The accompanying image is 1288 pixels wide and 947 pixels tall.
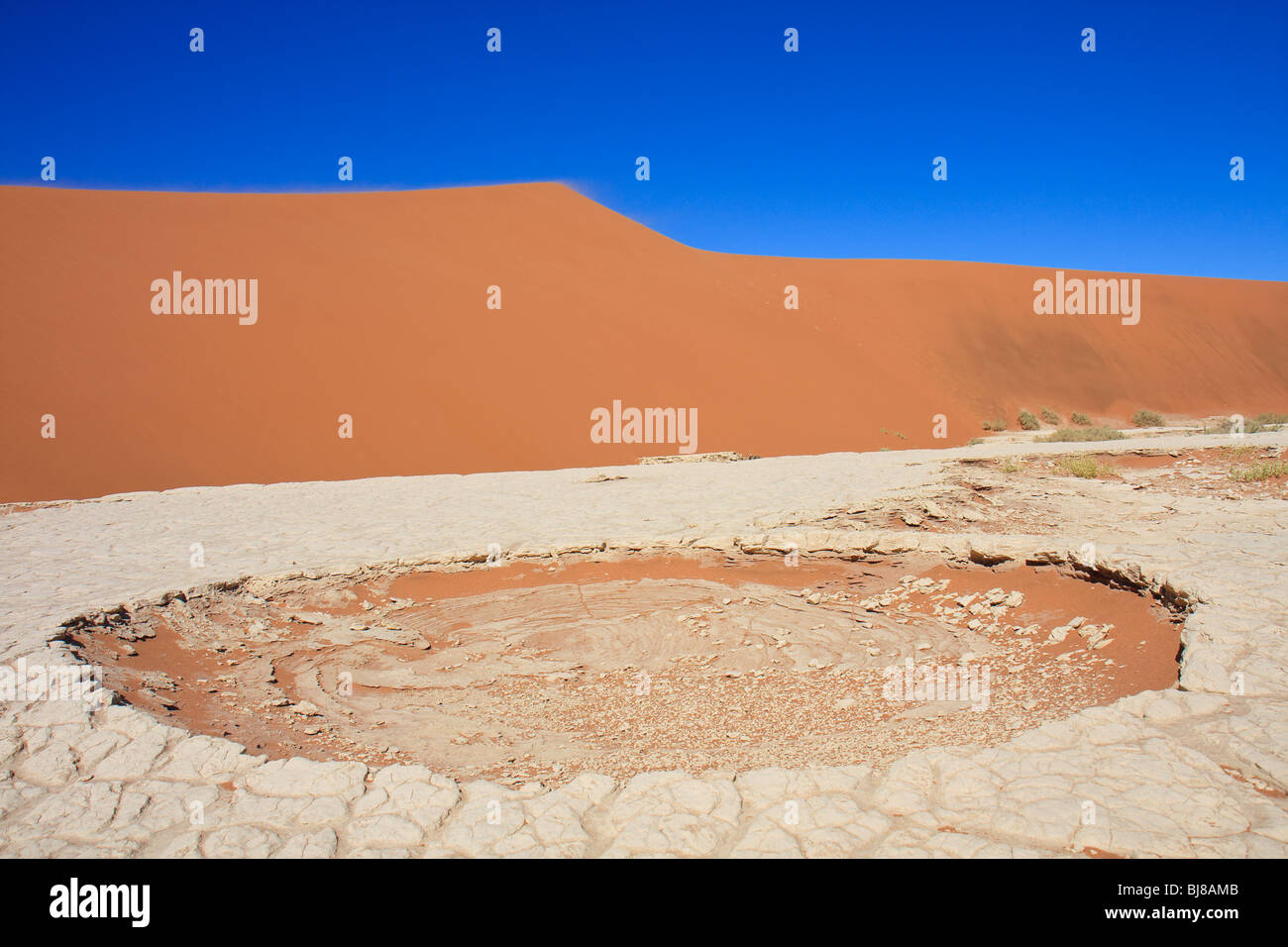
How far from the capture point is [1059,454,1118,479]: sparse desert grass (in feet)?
30.6

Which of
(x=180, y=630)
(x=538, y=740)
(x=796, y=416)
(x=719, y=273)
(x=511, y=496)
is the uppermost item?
(x=719, y=273)

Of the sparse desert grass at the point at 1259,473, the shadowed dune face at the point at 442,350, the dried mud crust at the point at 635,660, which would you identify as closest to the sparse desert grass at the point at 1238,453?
the sparse desert grass at the point at 1259,473

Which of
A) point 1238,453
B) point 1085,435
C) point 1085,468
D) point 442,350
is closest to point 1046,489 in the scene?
point 1085,468

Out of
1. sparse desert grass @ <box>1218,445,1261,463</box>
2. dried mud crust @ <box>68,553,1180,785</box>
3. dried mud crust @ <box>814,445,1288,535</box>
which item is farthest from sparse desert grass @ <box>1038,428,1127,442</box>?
dried mud crust @ <box>68,553,1180,785</box>

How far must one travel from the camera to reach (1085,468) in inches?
369

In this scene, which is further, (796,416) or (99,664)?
(796,416)

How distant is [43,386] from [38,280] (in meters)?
4.50

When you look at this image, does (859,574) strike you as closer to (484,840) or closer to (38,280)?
(484,840)

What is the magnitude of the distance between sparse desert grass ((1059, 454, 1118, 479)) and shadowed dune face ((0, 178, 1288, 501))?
9.51 m

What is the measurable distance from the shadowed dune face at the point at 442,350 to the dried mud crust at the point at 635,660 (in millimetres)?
10816

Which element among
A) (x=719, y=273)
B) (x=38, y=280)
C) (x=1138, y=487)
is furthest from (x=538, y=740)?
(x=719, y=273)

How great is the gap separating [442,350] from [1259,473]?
55.2ft

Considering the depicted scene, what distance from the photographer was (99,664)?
386cm

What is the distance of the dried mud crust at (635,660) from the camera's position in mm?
3557
